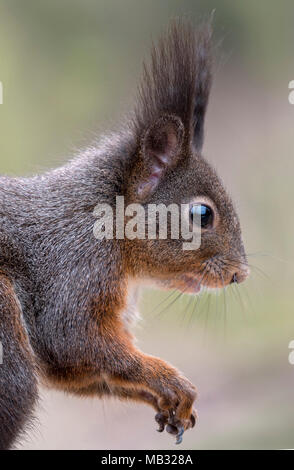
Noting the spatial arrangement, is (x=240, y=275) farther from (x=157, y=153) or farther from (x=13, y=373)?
(x=13, y=373)

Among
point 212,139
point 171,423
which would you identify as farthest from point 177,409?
point 212,139

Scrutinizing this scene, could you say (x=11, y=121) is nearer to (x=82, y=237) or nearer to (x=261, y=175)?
(x=261, y=175)

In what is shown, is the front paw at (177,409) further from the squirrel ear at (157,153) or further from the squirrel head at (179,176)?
the squirrel ear at (157,153)

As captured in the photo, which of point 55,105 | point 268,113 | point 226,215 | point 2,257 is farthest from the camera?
point 268,113

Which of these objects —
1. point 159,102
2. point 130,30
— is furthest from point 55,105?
point 159,102

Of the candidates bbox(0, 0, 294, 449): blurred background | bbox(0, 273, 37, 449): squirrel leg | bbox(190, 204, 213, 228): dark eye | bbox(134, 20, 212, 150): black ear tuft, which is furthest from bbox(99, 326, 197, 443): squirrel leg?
bbox(0, 0, 294, 449): blurred background

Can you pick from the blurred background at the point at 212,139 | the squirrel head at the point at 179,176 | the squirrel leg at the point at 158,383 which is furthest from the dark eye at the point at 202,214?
the blurred background at the point at 212,139
